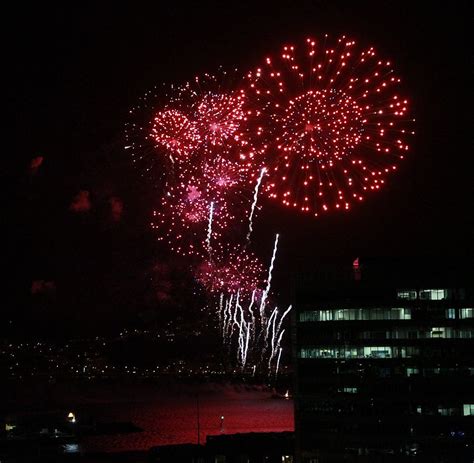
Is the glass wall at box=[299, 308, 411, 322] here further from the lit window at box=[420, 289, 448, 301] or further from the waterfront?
the waterfront

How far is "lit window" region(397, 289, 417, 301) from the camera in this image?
40.2 metres

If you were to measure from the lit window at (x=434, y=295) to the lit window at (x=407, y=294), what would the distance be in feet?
1.25

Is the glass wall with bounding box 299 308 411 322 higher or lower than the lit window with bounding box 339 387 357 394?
higher

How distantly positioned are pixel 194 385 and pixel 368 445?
32.6 metres

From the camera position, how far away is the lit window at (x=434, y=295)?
39.9 metres

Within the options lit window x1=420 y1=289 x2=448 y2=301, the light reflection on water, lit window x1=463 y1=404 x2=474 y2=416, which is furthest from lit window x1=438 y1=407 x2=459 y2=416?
the light reflection on water

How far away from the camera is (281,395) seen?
73375mm

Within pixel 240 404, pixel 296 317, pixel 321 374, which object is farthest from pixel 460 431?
pixel 240 404

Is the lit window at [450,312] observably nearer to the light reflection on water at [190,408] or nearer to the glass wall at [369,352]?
the glass wall at [369,352]

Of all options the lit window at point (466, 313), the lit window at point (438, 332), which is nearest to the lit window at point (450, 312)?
the lit window at point (466, 313)

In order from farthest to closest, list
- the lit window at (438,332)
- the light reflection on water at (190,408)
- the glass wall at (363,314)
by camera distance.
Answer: the light reflection on water at (190,408), the glass wall at (363,314), the lit window at (438,332)

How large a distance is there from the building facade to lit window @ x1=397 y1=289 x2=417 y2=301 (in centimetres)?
5

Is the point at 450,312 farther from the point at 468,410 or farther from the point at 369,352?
the point at 468,410

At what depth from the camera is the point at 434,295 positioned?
40000mm
